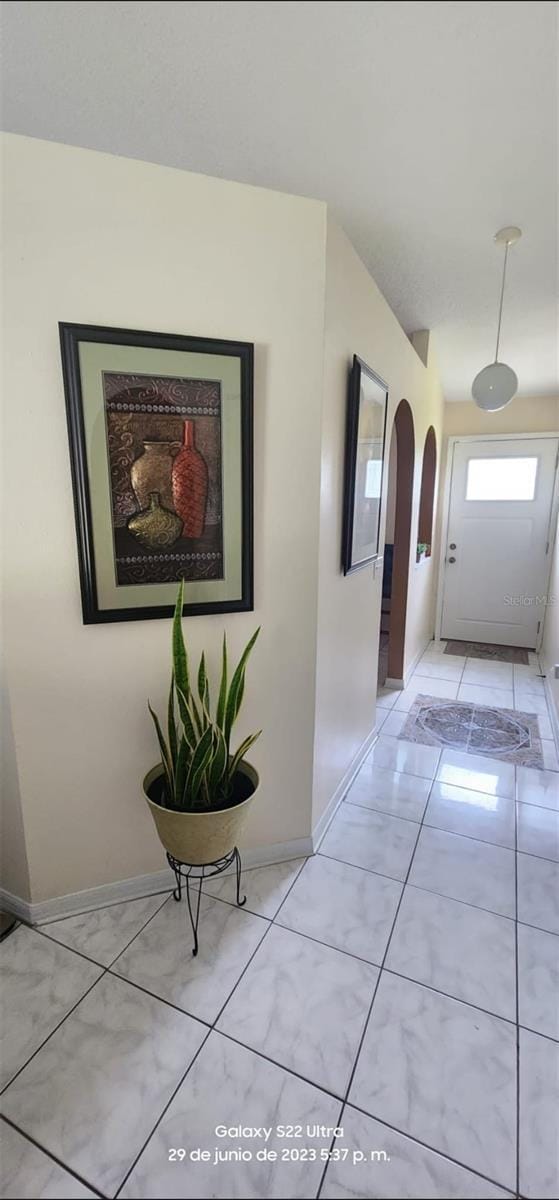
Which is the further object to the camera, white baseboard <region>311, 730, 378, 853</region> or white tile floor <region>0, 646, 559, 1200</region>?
white baseboard <region>311, 730, 378, 853</region>

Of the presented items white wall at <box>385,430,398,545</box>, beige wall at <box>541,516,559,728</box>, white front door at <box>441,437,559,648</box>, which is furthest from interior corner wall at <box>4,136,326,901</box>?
white front door at <box>441,437,559,648</box>

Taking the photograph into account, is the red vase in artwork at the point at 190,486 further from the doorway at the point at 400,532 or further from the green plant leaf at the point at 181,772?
the doorway at the point at 400,532

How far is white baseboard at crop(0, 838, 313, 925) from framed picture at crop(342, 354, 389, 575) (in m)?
1.24

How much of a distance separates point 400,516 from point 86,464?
7.61 feet

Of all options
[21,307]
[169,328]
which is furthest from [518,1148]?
[21,307]

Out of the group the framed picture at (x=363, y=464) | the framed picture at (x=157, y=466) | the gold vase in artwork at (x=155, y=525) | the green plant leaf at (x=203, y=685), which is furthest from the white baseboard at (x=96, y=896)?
the framed picture at (x=363, y=464)

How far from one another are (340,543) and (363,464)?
1.26 feet

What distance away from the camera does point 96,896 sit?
5.16 feet

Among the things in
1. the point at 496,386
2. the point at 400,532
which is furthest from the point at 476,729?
the point at 496,386

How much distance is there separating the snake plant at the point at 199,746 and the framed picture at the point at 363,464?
748mm

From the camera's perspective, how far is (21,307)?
1.19 metres

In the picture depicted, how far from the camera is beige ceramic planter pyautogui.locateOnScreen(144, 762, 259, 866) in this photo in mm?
1315

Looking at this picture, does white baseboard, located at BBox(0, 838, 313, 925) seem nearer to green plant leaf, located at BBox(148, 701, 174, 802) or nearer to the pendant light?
green plant leaf, located at BBox(148, 701, 174, 802)

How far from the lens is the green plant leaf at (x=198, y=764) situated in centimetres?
134
